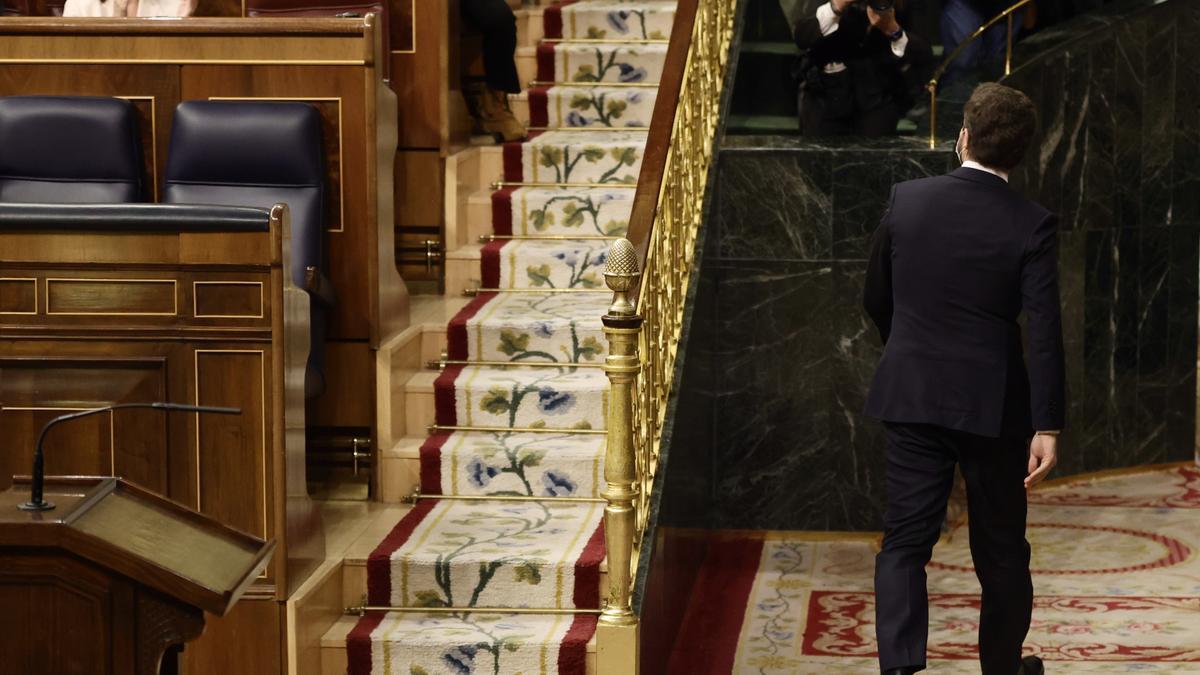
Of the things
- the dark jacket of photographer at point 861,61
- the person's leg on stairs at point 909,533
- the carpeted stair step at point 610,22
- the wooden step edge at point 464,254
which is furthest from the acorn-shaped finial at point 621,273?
the carpeted stair step at point 610,22

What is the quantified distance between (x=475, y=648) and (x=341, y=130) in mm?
1462

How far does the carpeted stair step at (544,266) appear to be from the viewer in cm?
520

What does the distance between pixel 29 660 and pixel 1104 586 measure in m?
3.88

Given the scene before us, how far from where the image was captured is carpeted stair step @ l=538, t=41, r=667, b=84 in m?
6.04

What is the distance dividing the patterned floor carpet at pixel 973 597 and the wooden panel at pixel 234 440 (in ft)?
4.65

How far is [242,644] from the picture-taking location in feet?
12.3

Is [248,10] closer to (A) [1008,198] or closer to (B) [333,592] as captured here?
(B) [333,592]

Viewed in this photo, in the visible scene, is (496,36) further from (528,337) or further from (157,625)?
(157,625)

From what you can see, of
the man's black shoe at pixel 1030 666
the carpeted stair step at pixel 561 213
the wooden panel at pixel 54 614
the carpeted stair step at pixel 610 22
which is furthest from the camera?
the carpeted stair step at pixel 610 22

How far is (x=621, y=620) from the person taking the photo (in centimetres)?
381

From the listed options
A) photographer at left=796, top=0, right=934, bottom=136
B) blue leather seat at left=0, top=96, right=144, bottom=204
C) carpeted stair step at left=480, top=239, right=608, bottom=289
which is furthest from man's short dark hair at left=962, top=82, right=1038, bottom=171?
photographer at left=796, top=0, right=934, bottom=136

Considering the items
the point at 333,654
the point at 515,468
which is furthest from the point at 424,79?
the point at 333,654

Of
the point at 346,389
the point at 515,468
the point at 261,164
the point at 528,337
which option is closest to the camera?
the point at 261,164

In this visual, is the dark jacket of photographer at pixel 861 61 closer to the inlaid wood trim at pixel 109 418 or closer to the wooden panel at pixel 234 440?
the wooden panel at pixel 234 440
